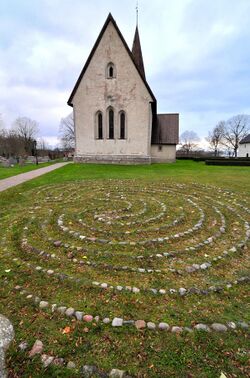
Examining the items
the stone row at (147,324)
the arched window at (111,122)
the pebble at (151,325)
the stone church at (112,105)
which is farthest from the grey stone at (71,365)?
the arched window at (111,122)

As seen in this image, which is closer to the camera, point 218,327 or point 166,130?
point 218,327

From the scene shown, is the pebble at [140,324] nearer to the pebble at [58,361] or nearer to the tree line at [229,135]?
the pebble at [58,361]

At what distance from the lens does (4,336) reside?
2.58 m

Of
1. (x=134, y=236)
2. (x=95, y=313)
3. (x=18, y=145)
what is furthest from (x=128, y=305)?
(x=18, y=145)

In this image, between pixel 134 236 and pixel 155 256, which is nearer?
pixel 155 256

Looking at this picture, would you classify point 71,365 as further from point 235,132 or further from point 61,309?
point 235,132

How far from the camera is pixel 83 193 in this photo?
9.76m

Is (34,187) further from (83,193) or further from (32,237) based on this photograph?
(32,237)

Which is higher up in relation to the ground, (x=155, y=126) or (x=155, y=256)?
(x=155, y=126)

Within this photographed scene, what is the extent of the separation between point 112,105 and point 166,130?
796 cm

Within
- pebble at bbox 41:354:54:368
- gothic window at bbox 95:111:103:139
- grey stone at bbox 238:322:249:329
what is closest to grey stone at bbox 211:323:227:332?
grey stone at bbox 238:322:249:329

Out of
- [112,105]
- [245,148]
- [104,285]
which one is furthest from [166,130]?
[245,148]

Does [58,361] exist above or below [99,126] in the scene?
below

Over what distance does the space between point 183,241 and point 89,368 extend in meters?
3.41
